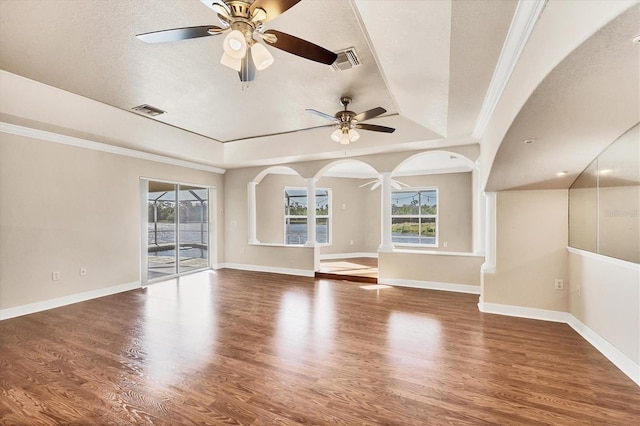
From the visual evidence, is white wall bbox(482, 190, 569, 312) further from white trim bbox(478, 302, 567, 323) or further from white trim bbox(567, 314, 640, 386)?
white trim bbox(567, 314, 640, 386)

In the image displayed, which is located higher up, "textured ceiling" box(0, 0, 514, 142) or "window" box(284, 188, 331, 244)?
"textured ceiling" box(0, 0, 514, 142)

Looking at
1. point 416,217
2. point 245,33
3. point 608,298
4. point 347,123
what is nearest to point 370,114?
point 347,123

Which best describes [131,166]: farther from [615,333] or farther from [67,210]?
[615,333]

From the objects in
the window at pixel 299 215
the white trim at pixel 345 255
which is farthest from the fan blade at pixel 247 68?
the white trim at pixel 345 255

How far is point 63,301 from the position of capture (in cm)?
440

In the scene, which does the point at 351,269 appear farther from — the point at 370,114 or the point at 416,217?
the point at 370,114

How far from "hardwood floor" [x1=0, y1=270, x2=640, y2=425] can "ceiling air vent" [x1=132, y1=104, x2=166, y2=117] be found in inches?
118

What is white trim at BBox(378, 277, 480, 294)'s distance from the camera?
4.93 meters

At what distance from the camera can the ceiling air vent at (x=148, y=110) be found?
406 centimetres

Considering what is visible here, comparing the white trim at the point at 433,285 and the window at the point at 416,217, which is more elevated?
the window at the point at 416,217

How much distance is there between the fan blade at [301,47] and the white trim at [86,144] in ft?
14.4

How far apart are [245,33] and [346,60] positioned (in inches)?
48.7

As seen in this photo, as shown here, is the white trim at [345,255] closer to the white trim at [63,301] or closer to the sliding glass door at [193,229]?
the sliding glass door at [193,229]

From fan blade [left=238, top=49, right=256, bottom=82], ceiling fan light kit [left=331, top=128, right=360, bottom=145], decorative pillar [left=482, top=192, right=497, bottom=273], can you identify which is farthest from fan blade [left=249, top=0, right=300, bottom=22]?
decorative pillar [left=482, top=192, right=497, bottom=273]
